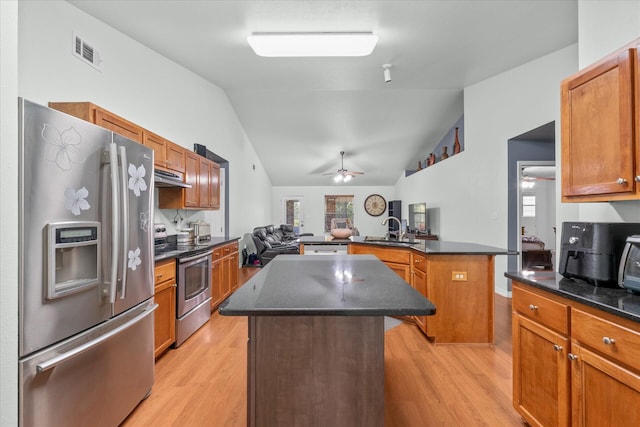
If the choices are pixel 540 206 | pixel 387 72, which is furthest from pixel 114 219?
pixel 540 206

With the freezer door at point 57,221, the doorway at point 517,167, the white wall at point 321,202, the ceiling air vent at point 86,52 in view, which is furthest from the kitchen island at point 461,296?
the white wall at point 321,202

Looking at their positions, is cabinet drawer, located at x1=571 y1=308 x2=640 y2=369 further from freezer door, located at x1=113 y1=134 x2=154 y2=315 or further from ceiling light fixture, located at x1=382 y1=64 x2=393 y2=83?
ceiling light fixture, located at x1=382 y1=64 x2=393 y2=83

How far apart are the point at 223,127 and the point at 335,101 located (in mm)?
2175

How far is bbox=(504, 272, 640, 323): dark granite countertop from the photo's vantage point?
1.11 m

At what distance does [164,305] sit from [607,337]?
9.41 ft

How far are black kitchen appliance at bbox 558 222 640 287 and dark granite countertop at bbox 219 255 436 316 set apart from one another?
957mm

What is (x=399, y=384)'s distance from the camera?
2.09 meters

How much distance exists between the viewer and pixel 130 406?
5.75ft

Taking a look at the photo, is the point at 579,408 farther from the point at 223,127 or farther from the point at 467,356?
the point at 223,127

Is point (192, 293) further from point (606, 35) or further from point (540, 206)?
point (540, 206)

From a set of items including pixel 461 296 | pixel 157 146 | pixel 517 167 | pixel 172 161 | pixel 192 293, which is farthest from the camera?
pixel 517 167

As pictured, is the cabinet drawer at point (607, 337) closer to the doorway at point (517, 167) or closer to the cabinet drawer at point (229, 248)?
the doorway at point (517, 167)

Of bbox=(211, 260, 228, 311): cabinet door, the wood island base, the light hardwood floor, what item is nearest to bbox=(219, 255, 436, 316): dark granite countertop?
the wood island base

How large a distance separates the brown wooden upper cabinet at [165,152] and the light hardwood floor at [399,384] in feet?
5.96
